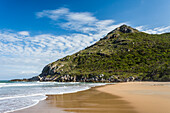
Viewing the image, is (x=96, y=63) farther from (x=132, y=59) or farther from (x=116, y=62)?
(x=132, y=59)

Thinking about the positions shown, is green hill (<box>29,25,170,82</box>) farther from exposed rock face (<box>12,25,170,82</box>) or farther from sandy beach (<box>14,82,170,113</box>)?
sandy beach (<box>14,82,170,113</box>)

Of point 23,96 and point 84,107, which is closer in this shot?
point 84,107

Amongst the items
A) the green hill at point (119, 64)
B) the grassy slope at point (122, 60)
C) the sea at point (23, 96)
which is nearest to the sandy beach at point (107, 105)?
the sea at point (23, 96)

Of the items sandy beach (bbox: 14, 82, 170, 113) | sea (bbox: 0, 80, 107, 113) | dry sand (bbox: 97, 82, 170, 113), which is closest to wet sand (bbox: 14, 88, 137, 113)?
sandy beach (bbox: 14, 82, 170, 113)

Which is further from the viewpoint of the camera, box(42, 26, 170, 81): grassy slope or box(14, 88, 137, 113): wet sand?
box(42, 26, 170, 81): grassy slope

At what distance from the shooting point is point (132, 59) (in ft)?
325

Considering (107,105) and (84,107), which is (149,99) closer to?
(107,105)

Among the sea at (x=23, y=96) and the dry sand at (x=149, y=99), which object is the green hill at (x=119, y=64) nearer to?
the dry sand at (x=149, y=99)

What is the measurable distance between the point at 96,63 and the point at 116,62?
49.8 feet

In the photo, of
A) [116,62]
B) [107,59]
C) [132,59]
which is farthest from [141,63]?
[107,59]

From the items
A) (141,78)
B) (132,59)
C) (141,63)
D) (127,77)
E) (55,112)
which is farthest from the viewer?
(132,59)

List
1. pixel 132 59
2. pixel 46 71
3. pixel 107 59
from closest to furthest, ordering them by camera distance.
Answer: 1. pixel 132 59
2. pixel 107 59
3. pixel 46 71

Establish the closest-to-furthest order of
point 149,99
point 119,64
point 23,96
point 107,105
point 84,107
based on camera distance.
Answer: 1. point 84,107
2. point 107,105
3. point 149,99
4. point 23,96
5. point 119,64

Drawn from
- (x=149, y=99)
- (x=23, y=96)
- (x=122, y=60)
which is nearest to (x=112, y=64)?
(x=122, y=60)
